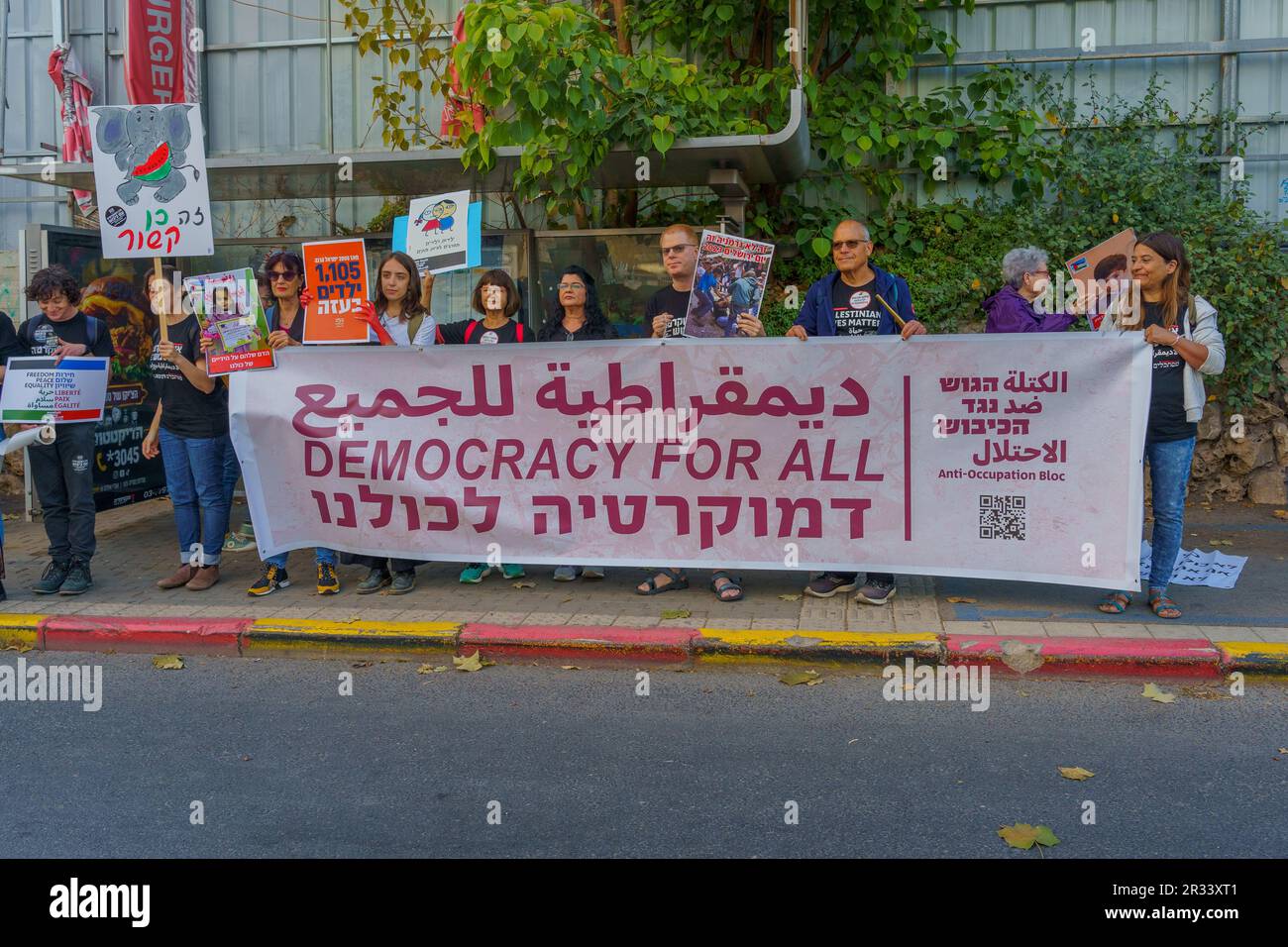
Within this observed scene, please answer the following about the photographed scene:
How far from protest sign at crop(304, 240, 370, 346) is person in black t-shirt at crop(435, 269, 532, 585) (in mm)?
585

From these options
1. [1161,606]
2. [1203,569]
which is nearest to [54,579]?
[1161,606]

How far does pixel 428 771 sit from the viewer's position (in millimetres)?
4922

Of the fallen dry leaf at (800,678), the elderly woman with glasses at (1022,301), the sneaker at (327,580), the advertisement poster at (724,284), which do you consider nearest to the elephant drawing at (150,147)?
the sneaker at (327,580)

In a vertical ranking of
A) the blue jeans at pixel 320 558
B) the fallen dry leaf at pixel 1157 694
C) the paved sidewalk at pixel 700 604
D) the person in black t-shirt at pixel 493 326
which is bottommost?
the fallen dry leaf at pixel 1157 694

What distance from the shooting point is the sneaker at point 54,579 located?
25.3 ft

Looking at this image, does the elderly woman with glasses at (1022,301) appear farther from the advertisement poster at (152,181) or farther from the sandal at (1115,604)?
the advertisement poster at (152,181)

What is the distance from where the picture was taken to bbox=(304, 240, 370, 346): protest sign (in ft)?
24.5

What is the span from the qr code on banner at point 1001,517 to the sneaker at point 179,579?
4.89m

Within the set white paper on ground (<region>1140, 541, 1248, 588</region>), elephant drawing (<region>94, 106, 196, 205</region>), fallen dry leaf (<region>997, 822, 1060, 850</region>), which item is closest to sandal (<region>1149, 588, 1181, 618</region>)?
white paper on ground (<region>1140, 541, 1248, 588</region>)

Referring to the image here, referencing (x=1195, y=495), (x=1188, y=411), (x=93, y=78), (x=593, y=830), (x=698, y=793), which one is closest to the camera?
(x=593, y=830)

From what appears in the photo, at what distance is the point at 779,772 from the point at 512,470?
307cm

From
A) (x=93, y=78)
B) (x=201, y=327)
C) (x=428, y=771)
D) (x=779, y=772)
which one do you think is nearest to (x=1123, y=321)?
(x=779, y=772)
